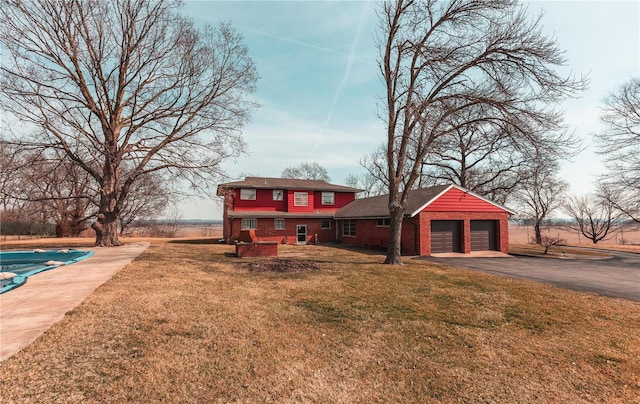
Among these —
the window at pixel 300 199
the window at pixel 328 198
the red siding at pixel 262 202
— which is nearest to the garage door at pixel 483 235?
the window at pixel 328 198

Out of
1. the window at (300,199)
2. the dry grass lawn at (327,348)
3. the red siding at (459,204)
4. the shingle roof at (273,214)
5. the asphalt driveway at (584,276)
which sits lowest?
the asphalt driveway at (584,276)

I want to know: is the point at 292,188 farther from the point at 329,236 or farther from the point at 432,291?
the point at 432,291

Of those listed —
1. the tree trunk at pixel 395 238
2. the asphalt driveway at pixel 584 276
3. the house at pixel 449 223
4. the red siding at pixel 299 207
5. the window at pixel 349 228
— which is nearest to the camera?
the asphalt driveway at pixel 584 276

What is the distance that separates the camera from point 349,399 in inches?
149

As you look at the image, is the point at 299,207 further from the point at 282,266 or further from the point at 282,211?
the point at 282,266

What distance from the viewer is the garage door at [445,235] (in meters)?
21.3

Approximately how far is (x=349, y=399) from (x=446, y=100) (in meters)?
15.4

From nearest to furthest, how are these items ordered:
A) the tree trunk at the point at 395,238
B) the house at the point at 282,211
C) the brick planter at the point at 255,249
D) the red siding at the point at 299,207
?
the tree trunk at the point at 395,238, the brick planter at the point at 255,249, the house at the point at 282,211, the red siding at the point at 299,207

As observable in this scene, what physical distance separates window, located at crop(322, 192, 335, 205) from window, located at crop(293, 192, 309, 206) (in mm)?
2170

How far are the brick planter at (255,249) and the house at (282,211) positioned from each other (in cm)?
962

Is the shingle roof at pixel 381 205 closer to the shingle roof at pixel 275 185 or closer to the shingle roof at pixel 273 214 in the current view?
the shingle roof at pixel 273 214

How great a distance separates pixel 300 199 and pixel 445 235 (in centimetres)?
1466

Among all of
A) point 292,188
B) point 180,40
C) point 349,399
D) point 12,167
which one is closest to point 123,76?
point 180,40

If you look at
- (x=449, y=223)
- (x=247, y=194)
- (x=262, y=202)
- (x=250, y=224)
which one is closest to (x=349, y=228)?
(x=262, y=202)
